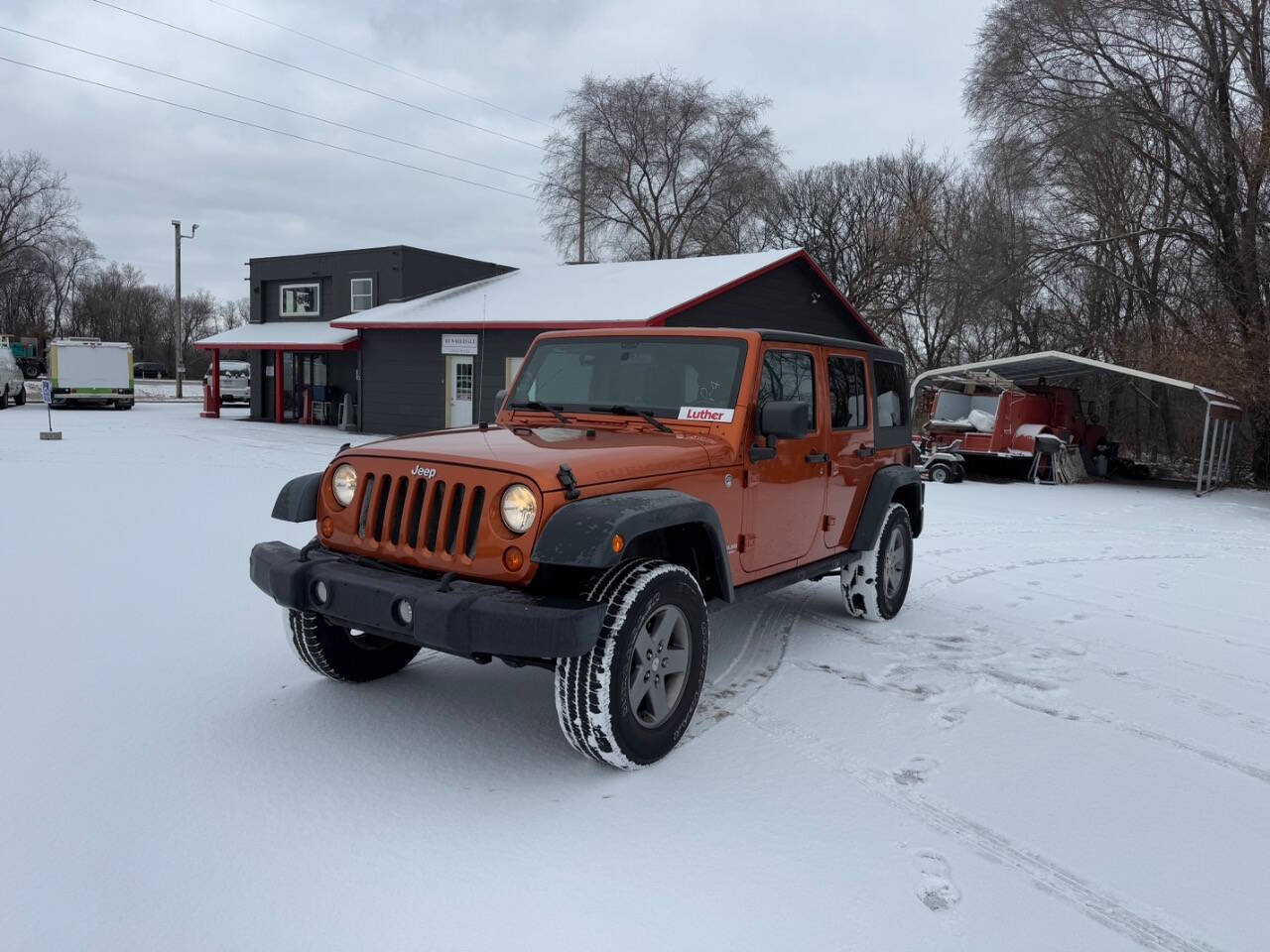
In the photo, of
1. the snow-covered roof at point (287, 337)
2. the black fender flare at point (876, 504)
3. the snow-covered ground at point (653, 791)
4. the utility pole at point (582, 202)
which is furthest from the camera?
the utility pole at point (582, 202)

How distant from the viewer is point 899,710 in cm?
454

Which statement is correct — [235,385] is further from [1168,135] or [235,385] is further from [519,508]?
[519,508]

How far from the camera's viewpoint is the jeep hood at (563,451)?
364 centimetres

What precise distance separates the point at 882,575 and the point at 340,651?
352cm

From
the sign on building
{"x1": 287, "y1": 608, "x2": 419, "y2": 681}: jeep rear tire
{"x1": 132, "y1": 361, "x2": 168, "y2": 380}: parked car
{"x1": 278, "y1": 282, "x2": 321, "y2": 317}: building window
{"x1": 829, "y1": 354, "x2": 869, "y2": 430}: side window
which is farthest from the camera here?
{"x1": 132, "y1": 361, "x2": 168, "y2": 380}: parked car

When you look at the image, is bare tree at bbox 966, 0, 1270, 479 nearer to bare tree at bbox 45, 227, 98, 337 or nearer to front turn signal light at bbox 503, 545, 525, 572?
front turn signal light at bbox 503, 545, 525, 572

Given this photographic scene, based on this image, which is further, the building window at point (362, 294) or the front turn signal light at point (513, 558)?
the building window at point (362, 294)

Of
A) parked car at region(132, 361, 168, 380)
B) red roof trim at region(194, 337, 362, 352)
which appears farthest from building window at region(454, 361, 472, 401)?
parked car at region(132, 361, 168, 380)

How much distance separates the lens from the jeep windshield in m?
4.67

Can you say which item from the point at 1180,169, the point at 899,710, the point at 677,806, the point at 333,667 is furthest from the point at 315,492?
the point at 1180,169

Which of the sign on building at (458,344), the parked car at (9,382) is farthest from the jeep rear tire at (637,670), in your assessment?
the parked car at (9,382)

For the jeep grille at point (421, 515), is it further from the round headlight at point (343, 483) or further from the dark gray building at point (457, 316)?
the dark gray building at point (457, 316)

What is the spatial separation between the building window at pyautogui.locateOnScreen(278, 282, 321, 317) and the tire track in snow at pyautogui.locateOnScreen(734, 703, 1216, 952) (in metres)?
27.5

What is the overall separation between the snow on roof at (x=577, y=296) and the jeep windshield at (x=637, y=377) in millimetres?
12291
